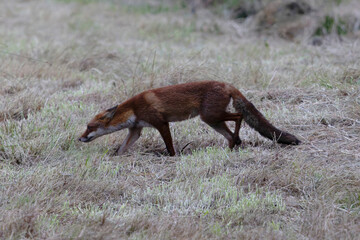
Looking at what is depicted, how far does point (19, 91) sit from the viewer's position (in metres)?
8.20

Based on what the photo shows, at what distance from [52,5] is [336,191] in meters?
15.1

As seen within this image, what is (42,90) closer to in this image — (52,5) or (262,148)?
(262,148)

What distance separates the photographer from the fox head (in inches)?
243

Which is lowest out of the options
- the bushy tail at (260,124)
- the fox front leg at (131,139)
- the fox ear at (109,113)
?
the fox front leg at (131,139)

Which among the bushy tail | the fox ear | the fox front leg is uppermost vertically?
the fox ear

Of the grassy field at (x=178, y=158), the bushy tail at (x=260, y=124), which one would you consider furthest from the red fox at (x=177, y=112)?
the grassy field at (x=178, y=158)

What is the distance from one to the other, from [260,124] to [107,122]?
1.95m

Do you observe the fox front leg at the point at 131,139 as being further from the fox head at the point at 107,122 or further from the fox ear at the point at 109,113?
the fox ear at the point at 109,113

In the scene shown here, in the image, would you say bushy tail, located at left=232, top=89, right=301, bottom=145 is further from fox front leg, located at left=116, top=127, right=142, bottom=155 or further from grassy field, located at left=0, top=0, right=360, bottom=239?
fox front leg, located at left=116, top=127, right=142, bottom=155

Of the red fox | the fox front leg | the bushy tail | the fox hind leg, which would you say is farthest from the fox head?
the bushy tail

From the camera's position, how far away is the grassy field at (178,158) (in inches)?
165

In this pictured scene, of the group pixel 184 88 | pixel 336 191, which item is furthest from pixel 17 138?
pixel 336 191

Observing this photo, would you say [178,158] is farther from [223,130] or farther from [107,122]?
[107,122]

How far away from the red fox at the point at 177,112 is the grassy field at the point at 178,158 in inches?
10.1
